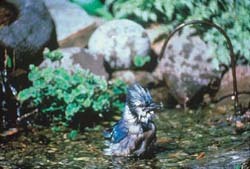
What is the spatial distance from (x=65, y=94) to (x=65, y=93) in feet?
0.06

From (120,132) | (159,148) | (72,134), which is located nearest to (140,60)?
(72,134)

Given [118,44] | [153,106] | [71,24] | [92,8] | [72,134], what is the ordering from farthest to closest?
[92,8] < [71,24] < [118,44] < [72,134] < [153,106]

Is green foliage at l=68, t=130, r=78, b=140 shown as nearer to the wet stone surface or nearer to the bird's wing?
the wet stone surface

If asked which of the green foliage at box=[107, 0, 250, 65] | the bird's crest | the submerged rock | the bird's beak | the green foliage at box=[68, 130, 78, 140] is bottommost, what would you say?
the green foliage at box=[68, 130, 78, 140]

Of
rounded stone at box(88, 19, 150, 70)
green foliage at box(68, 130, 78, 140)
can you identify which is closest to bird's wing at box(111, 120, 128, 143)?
green foliage at box(68, 130, 78, 140)

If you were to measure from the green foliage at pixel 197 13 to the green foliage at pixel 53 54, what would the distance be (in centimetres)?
158

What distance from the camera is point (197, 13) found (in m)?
7.79

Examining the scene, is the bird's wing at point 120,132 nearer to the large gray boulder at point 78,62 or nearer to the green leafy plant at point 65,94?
the green leafy plant at point 65,94

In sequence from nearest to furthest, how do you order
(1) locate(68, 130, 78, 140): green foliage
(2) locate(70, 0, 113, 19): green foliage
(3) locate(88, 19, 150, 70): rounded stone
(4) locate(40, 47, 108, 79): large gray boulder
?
(1) locate(68, 130, 78, 140): green foliage, (4) locate(40, 47, 108, 79): large gray boulder, (3) locate(88, 19, 150, 70): rounded stone, (2) locate(70, 0, 113, 19): green foliage

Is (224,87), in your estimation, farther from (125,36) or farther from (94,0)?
(94,0)

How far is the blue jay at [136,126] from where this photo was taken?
4.61 m

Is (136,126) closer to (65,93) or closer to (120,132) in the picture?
(120,132)

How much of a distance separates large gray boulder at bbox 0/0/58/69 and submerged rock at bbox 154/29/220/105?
5.84 feet

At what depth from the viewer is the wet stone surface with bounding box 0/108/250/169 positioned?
4840 millimetres
